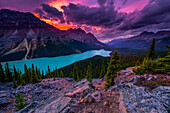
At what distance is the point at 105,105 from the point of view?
952cm

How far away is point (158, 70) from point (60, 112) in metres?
22.0

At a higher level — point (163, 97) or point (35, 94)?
point (163, 97)

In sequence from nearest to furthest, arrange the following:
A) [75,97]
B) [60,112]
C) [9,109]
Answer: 1. [60,112]
2. [75,97]
3. [9,109]

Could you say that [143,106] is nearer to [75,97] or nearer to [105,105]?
[105,105]

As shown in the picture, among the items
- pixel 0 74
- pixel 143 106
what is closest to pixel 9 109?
pixel 143 106

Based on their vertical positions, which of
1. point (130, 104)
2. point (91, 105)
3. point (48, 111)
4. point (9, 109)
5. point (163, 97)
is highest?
point (163, 97)

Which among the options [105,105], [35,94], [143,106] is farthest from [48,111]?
[35,94]

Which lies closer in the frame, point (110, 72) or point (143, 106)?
point (143, 106)

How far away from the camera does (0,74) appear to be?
134ft

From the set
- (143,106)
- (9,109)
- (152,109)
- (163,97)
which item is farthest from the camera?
(9,109)

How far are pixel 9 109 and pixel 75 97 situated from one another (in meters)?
16.8

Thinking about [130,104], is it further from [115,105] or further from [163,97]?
[163,97]

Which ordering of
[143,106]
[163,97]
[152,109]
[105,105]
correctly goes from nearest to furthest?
[152,109]
[143,106]
[163,97]
[105,105]

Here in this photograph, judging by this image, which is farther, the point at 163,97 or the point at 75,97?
the point at 75,97
